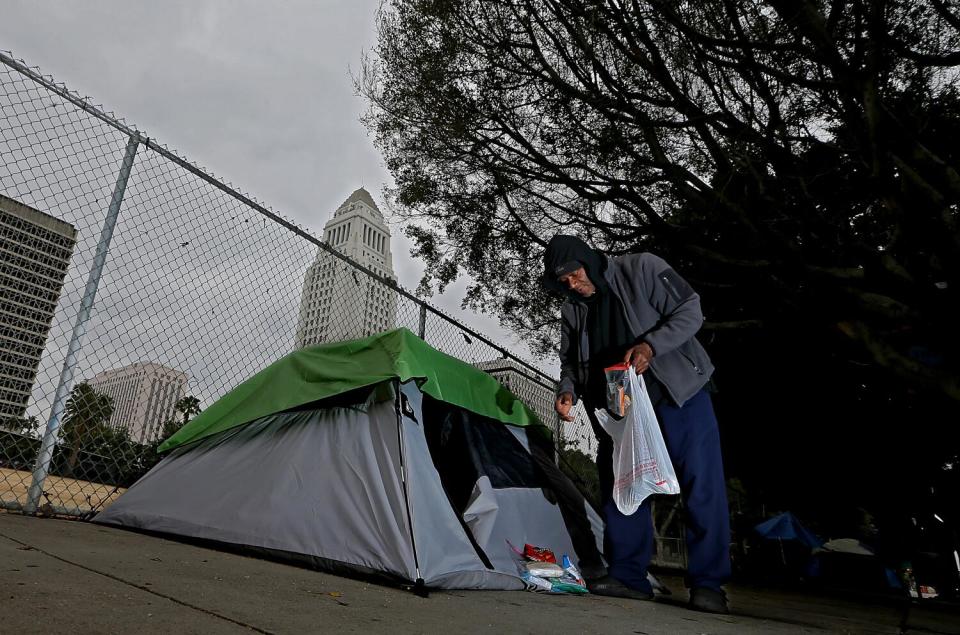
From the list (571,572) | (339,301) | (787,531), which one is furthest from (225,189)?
(787,531)

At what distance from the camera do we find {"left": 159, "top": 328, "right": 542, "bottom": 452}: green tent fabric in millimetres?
2988

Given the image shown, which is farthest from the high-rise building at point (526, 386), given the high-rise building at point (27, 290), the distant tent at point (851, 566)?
the distant tent at point (851, 566)

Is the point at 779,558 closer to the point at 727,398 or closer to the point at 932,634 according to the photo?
the point at 727,398

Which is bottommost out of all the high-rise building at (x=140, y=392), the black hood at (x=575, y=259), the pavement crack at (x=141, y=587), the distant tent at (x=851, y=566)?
the distant tent at (x=851, y=566)

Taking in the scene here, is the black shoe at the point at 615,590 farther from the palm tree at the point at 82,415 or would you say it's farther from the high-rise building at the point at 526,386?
the palm tree at the point at 82,415

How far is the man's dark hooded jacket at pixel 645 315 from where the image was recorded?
282 centimetres

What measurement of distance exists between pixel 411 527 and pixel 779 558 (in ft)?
49.4

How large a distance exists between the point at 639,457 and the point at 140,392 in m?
3.02

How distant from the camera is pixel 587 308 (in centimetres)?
326

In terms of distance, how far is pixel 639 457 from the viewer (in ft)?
8.68

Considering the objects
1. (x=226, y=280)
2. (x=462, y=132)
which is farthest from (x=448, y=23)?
(x=226, y=280)

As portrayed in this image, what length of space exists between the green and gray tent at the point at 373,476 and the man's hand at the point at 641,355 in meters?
1.08

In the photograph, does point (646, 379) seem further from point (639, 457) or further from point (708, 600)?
point (708, 600)

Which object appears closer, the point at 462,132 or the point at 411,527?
the point at 411,527
